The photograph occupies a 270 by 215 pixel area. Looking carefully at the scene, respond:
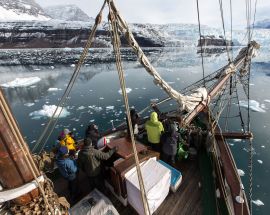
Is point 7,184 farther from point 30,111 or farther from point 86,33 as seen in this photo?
point 86,33

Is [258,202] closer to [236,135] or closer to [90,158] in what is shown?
[236,135]

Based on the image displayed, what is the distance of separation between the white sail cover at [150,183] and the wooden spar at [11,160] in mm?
1572

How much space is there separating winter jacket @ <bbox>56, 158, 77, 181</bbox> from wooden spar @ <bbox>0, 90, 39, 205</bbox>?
1686mm

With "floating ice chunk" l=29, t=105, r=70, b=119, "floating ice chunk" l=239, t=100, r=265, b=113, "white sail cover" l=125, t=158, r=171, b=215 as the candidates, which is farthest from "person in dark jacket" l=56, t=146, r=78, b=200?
"floating ice chunk" l=239, t=100, r=265, b=113

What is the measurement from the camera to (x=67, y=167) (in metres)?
3.21

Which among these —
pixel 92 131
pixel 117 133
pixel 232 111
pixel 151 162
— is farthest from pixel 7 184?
pixel 232 111

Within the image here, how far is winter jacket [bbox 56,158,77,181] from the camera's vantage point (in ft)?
10.4

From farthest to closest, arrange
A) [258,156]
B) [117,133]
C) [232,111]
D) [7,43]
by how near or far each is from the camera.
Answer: [7,43]
[232,111]
[258,156]
[117,133]

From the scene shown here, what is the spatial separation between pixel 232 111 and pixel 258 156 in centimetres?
498

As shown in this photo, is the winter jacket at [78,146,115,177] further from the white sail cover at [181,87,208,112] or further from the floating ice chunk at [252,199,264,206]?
the floating ice chunk at [252,199,264,206]

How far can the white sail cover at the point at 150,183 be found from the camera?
110 inches

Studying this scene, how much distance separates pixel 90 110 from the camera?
45.8 ft

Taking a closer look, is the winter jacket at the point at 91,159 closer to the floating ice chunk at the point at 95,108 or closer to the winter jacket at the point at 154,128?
the winter jacket at the point at 154,128

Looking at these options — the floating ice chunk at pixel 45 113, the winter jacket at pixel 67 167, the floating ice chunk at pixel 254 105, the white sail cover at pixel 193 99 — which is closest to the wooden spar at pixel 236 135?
the white sail cover at pixel 193 99
